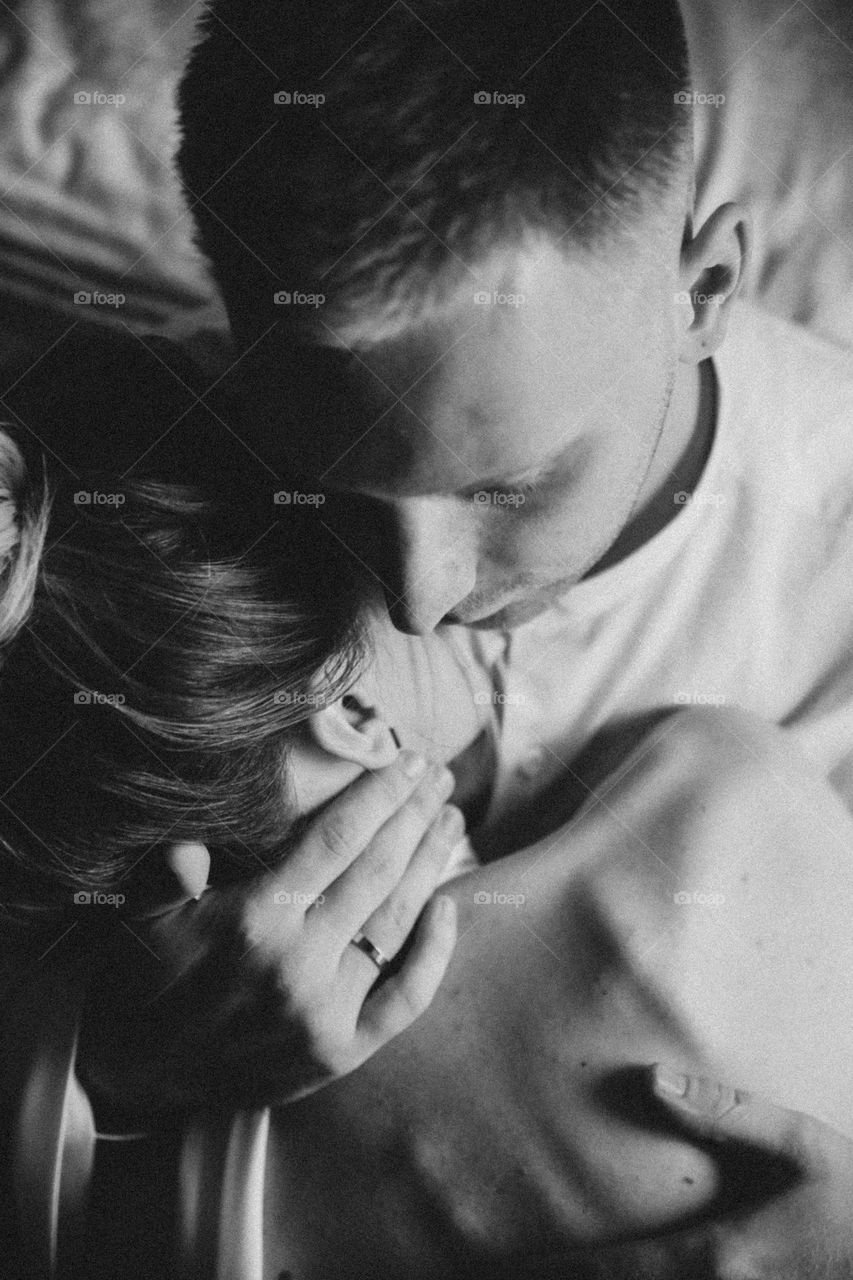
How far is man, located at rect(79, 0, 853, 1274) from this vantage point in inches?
15.8

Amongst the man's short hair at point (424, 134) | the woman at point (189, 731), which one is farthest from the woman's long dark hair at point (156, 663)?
the man's short hair at point (424, 134)

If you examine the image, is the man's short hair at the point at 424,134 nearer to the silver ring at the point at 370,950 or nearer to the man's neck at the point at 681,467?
the man's neck at the point at 681,467

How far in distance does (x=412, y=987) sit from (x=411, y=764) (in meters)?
0.11

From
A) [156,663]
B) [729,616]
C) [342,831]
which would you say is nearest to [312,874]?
[342,831]

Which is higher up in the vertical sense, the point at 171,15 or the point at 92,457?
the point at 171,15

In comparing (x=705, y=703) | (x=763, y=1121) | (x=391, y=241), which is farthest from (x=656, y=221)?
(x=763, y=1121)

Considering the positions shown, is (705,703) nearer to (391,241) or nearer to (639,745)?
(639,745)

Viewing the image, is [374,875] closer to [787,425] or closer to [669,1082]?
[669,1082]

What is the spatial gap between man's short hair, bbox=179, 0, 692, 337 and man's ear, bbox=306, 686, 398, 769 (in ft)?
0.62

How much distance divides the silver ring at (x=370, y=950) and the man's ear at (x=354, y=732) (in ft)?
0.27

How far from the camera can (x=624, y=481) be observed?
0.52 metres

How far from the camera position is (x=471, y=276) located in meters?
0.41

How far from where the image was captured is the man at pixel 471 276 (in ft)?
1.32

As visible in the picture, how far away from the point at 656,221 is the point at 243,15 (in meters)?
0.18
